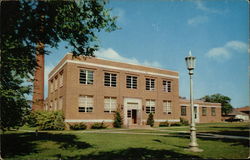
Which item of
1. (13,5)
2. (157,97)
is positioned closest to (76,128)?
(157,97)

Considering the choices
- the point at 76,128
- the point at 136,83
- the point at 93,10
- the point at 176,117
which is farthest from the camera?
the point at 176,117

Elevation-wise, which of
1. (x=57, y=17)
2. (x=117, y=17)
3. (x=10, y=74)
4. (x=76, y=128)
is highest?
(x=117, y=17)

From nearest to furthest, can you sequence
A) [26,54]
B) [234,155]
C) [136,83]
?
1. [234,155]
2. [26,54]
3. [136,83]

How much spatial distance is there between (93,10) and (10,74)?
4.99 meters

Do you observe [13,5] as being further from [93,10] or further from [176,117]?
[176,117]

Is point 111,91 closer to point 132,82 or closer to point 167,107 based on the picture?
point 132,82

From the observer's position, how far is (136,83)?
1270 inches

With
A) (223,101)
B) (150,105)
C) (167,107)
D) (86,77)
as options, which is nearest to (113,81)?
(86,77)

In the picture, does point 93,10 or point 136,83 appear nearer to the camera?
point 93,10

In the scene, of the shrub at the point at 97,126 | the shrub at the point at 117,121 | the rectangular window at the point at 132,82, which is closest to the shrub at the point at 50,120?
the shrub at the point at 97,126

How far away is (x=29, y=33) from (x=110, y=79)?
2049 cm

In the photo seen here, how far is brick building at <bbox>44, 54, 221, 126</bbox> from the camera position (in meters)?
26.5

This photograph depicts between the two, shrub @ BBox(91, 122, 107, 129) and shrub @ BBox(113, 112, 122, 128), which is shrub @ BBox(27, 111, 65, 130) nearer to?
shrub @ BBox(91, 122, 107, 129)

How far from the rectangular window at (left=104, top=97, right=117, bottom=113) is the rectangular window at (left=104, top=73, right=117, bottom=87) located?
1.91 metres
